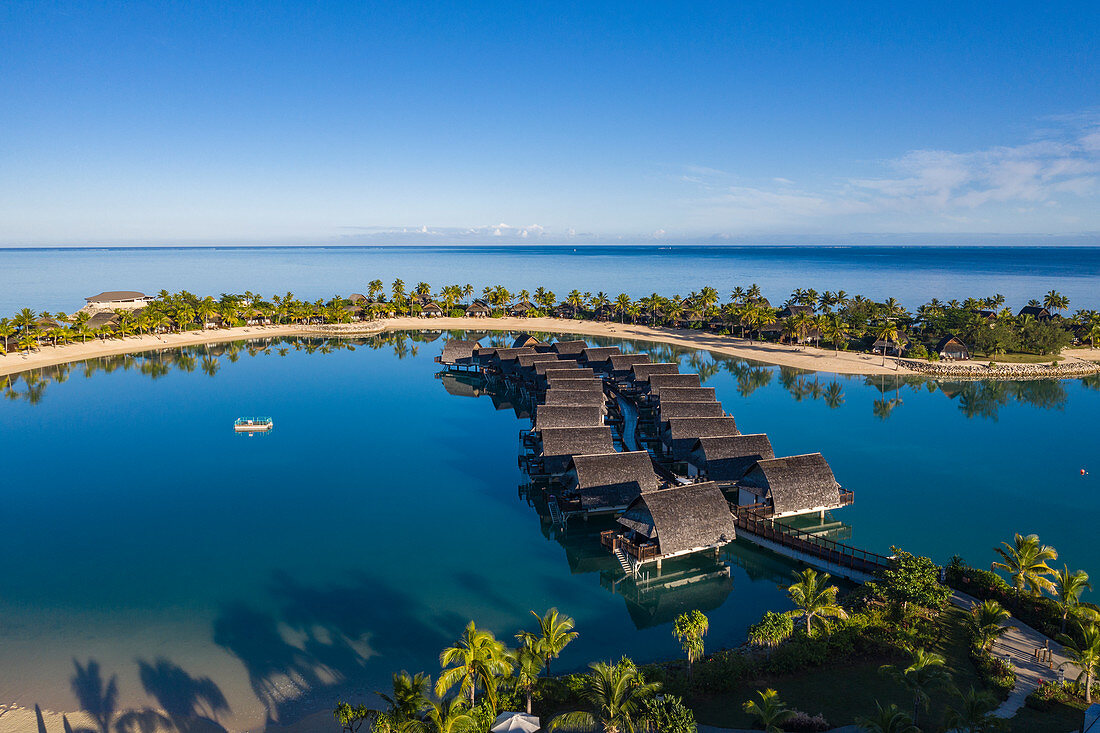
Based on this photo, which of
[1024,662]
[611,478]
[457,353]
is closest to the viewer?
[1024,662]

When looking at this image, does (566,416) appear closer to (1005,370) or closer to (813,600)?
(813,600)

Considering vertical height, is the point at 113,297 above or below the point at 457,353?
above

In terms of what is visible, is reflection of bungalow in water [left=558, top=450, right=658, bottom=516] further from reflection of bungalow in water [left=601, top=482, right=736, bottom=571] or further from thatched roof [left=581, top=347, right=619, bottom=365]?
thatched roof [left=581, top=347, right=619, bottom=365]

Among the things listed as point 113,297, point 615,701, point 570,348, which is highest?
point 113,297

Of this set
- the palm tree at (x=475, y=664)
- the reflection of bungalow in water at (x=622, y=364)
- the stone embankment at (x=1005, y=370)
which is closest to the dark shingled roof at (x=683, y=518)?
the palm tree at (x=475, y=664)

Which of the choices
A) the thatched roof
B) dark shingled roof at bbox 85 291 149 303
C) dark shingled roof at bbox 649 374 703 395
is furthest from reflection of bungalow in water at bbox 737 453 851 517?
dark shingled roof at bbox 85 291 149 303

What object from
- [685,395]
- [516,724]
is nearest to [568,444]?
[685,395]

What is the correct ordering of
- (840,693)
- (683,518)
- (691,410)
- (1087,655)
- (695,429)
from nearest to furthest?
(1087,655) → (840,693) → (683,518) → (695,429) → (691,410)

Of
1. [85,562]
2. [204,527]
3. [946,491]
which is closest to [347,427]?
Result: [204,527]
